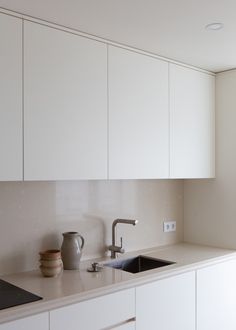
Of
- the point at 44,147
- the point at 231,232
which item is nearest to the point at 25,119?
the point at 44,147

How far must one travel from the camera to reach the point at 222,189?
3.04 metres

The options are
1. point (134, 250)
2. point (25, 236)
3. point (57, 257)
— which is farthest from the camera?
point (134, 250)

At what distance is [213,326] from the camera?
104 inches

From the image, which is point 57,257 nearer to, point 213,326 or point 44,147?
point 44,147

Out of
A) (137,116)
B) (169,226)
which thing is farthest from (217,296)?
(137,116)

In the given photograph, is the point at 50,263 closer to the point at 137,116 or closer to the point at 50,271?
the point at 50,271

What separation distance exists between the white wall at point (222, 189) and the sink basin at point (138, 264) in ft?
2.23

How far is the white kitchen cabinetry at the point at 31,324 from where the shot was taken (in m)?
1.59

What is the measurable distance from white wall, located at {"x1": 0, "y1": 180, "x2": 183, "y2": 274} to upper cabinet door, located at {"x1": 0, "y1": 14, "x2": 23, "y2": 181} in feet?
1.27

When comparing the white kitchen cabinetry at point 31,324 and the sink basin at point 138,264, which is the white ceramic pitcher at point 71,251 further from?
the white kitchen cabinetry at point 31,324

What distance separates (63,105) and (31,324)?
1119 mm

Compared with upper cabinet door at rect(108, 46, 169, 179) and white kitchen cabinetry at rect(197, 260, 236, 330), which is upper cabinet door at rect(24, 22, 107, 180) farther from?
white kitchen cabinetry at rect(197, 260, 236, 330)

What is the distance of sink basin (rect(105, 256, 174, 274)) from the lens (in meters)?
2.62

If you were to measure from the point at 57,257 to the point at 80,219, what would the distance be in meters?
0.49
